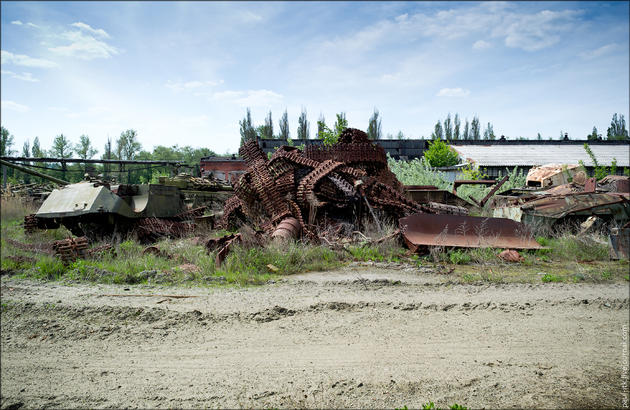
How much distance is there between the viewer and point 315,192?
9.11 meters

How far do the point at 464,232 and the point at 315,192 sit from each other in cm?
348

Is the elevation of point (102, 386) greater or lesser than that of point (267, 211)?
lesser

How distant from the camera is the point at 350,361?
2980 millimetres

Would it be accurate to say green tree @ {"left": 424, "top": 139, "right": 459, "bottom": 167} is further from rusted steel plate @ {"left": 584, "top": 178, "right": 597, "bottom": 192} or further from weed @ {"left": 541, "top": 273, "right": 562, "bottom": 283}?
weed @ {"left": 541, "top": 273, "right": 562, "bottom": 283}

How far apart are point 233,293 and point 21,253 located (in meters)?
4.33

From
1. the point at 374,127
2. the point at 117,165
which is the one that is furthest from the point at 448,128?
the point at 117,165

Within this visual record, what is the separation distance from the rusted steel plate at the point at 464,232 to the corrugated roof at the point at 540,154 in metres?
19.3

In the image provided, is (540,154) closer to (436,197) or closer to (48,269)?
(436,197)

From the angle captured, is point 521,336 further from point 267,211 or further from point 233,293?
point 267,211

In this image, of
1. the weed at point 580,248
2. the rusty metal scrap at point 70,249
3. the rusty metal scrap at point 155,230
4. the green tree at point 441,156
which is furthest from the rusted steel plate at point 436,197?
the green tree at point 441,156

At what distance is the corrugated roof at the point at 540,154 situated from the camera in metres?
26.5

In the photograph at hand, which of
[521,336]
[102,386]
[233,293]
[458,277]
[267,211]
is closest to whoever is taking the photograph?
[102,386]

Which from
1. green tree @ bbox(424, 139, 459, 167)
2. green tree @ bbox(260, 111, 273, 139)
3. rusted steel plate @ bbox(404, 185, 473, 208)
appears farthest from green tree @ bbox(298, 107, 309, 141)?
rusted steel plate @ bbox(404, 185, 473, 208)

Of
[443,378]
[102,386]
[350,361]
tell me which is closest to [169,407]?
[102,386]
